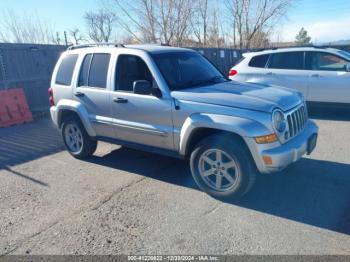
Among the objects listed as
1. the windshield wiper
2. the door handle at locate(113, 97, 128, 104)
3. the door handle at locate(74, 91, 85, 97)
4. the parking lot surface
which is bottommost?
the parking lot surface

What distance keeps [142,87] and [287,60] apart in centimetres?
558

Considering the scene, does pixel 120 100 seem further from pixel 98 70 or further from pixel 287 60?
pixel 287 60

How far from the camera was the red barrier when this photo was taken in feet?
29.7

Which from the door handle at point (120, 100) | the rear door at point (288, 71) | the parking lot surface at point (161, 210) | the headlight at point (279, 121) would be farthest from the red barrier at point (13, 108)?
the headlight at point (279, 121)

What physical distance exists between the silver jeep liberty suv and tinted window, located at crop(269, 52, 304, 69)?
4.10 meters

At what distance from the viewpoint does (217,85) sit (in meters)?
4.53

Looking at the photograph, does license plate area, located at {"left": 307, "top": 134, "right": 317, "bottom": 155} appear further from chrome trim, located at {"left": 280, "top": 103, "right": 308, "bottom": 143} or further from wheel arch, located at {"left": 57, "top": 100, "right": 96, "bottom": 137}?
wheel arch, located at {"left": 57, "top": 100, "right": 96, "bottom": 137}

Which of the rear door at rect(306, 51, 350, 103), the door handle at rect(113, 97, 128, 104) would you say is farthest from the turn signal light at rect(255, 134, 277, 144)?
the rear door at rect(306, 51, 350, 103)

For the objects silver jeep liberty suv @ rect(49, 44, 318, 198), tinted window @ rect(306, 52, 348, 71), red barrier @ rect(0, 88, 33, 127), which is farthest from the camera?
red barrier @ rect(0, 88, 33, 127)

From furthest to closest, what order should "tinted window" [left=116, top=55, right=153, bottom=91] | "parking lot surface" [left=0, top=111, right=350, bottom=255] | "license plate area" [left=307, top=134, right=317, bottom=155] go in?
"tinted window" [left=116, top=55, right=153, bottom=91], "license plate area" [left=307, top=134, right=317, bottom=155], "parking lot surface" [left=0, top=111, right=350, bottom=255]

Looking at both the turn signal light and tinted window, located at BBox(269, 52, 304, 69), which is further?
tinted window, located at BBox(269, 52, 304, 69)

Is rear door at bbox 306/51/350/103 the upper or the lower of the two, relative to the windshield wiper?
lower

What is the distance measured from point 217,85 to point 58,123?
305 centimetres

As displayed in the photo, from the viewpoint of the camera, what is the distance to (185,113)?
13.3 ft
